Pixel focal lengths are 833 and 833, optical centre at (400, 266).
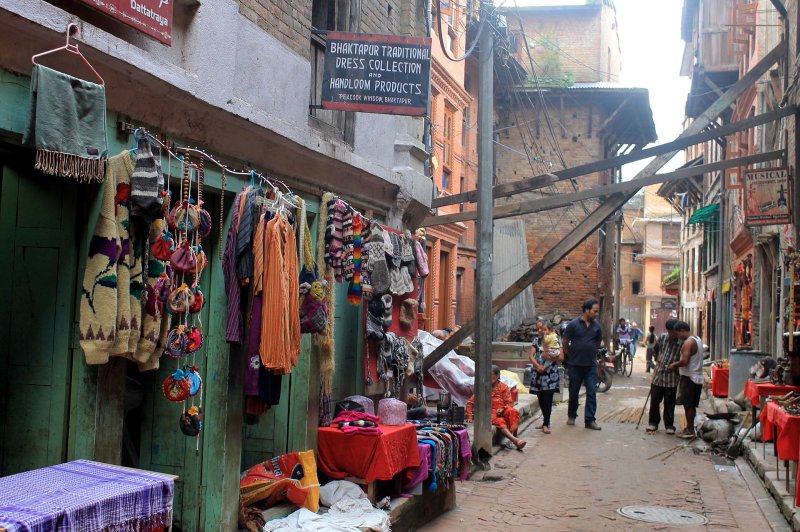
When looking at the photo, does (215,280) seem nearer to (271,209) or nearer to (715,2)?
(271,209)

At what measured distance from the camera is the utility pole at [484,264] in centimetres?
1028

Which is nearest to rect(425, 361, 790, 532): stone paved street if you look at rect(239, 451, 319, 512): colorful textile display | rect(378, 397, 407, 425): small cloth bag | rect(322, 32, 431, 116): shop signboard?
rect(378, 397, 407, 425): small cloth bag

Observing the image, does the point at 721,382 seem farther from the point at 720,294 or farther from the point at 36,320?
the point at 36,320

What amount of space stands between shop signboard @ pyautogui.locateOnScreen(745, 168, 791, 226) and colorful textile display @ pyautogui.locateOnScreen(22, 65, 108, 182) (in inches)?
461

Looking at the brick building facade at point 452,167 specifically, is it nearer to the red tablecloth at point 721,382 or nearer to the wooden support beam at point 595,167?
the red tablecloth at point 721,382

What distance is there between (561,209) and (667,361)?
16784 millimetres

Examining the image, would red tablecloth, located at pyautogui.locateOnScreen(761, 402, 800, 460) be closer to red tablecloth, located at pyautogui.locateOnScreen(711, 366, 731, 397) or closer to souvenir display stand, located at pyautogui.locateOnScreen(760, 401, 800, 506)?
souvenir display stand, located at pyautogui.locateOnScreen(760, 401, 800, 506)

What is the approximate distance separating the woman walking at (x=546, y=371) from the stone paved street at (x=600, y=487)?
0.56m

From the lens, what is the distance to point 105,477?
13.9 feet

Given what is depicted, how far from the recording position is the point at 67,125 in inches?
162

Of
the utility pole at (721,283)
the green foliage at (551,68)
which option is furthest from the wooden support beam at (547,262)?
the green foliage at (551,68)

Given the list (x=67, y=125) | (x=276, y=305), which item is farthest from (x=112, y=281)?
(x=276, y=305)

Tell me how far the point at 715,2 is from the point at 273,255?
71.0 ft

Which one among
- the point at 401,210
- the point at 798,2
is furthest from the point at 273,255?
the point at 798,2
